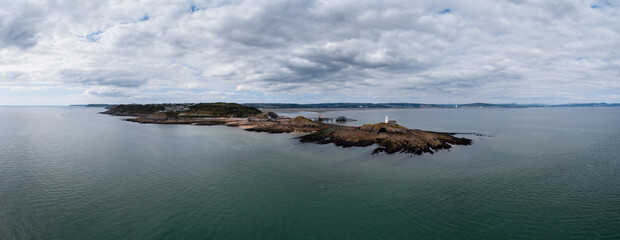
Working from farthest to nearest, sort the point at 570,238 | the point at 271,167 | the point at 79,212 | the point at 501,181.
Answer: the point at 271,167 < the point at 501,181 < the point at 79,212 < the point at 570,238

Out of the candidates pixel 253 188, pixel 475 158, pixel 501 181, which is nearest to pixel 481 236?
pixel 501 181

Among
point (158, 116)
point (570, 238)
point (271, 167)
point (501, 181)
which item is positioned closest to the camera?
point (570, 238)

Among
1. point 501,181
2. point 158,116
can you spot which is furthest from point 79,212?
point 158,116

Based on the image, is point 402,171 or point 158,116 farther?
point 158,116

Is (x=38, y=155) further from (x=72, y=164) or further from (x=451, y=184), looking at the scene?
(x=451, y=184)

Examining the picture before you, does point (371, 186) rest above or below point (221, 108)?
below

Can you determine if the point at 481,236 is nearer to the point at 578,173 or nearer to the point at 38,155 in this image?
the point at 578,173
